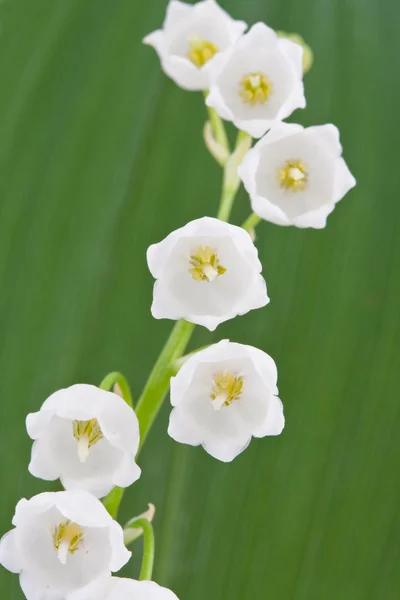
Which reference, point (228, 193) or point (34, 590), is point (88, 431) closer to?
point (34, 590)

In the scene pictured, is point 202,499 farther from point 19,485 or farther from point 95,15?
point 95,15

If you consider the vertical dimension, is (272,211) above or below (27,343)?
above

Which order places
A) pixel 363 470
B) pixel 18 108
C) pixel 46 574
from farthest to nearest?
pixel 18 108, pixel 363 470, pixel 46 574

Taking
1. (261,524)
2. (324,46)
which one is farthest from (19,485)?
(324,46)

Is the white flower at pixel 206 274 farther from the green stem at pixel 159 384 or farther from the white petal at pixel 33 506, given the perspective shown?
the white petal at pixel 33 506


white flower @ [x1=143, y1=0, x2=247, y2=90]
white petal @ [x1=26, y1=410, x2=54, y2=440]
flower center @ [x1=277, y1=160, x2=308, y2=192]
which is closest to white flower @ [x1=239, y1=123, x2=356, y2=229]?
flower center @ [x1=277, y1=160, x2=308, y2=192]

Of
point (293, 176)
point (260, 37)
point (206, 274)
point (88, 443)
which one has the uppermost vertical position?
point (260, 37)

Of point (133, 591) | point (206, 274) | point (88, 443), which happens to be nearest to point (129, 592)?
point (133, 591)
